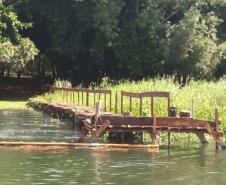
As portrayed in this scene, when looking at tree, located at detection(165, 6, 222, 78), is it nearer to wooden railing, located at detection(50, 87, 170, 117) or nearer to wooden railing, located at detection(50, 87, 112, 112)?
wooden railing, located at detection(50, 87, 170, 117)

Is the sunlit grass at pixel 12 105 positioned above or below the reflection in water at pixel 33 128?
above

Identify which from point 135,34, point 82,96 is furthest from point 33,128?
point 135,34

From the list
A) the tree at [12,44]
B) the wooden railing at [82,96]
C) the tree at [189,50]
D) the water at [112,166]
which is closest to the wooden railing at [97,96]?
the wooden railing at [82,96]

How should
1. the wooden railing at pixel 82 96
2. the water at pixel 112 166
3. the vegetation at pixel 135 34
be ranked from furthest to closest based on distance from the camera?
the vegetation at pixel 135 34
the wooden railing at pixel 82 96
the water at pixel 112 166

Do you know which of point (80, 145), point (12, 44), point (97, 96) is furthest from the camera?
point (12, 44)

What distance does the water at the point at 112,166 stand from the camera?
591 inches

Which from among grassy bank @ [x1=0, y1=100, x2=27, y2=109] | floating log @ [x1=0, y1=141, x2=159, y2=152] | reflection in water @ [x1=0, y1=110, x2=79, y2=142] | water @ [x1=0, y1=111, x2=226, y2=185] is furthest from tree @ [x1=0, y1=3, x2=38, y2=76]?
water @ [x1=0, y1=111, x2=226, y2=185]

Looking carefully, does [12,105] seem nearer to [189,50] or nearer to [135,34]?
[135,34]

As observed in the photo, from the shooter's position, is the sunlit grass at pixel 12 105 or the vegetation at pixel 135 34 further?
the vegetation at pixel 135 34

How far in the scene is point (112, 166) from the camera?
17.0 meters

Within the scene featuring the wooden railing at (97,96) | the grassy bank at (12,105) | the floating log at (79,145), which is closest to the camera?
the floating log at (79,145)

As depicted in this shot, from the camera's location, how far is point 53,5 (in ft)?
172

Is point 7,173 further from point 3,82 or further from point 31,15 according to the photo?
point 3,82

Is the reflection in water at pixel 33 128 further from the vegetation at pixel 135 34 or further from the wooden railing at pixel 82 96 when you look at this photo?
the vegetation at pixel 135 34
